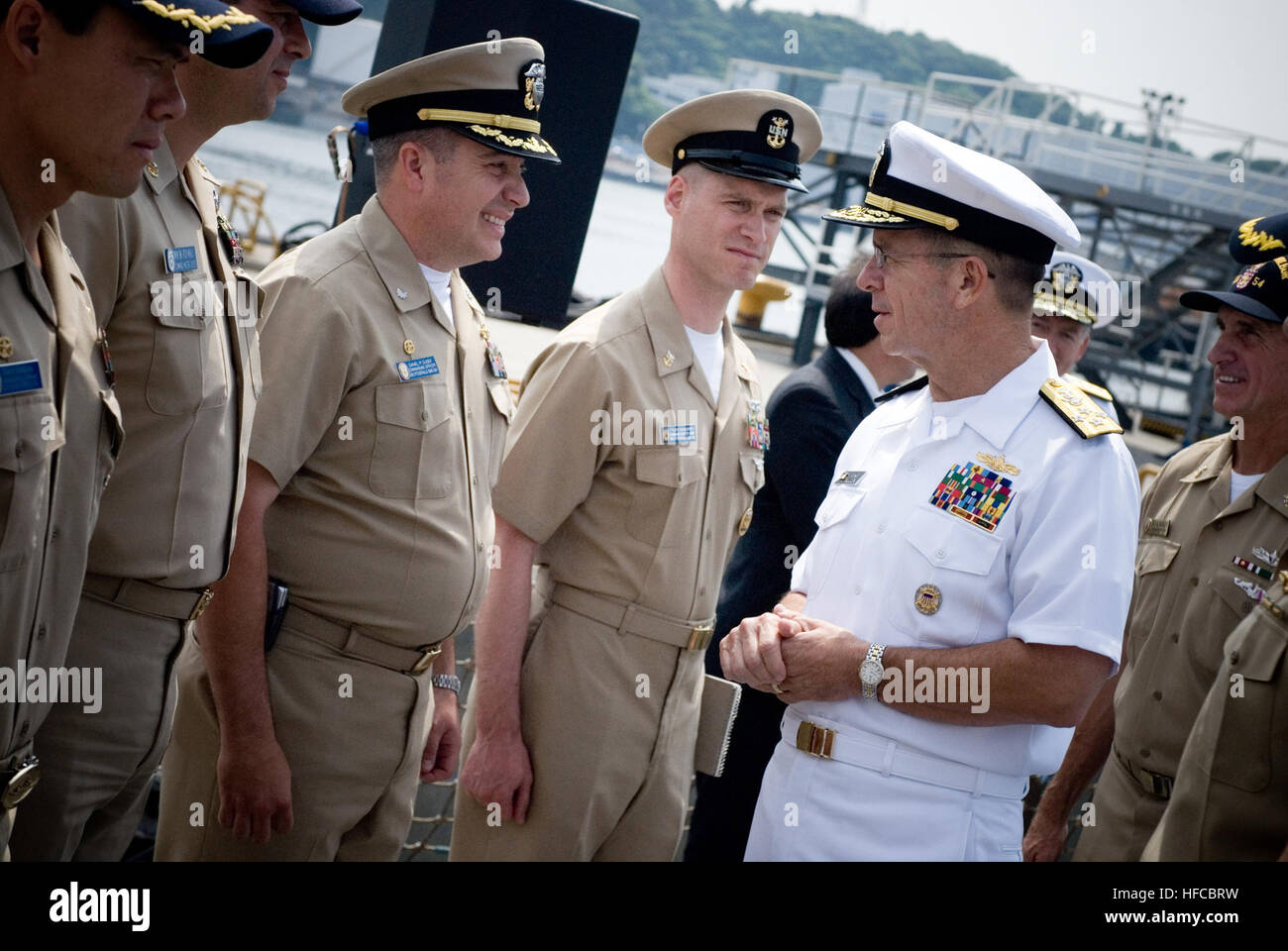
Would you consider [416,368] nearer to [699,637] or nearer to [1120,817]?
[699,637]

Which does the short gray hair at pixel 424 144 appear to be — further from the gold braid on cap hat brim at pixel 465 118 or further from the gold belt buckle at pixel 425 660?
the gold belt buckle at pixel 425 660

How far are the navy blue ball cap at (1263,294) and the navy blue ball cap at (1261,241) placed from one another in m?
0.02

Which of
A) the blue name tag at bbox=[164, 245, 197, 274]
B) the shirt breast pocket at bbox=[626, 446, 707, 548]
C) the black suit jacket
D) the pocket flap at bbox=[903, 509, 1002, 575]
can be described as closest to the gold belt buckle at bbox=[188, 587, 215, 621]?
the blue name tag at bbox=[164, 245, 197, 274]

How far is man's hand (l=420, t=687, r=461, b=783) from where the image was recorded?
99.8 inches

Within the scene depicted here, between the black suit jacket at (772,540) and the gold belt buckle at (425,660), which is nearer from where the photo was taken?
the gold belt buckle at (425,660)

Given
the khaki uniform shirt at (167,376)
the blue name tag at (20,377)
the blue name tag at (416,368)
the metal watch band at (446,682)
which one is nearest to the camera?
the blue name tag at (20,377)

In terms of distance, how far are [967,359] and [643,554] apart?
771mm

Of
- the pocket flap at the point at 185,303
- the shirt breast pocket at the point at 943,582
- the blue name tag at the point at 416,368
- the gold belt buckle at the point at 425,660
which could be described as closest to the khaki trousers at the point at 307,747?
the gold belt buckle at the point at 425,660

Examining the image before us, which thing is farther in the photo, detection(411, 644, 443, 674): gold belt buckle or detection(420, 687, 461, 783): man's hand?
detection(420, 687, 461, 783): man's hand

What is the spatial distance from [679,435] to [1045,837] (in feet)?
4.64

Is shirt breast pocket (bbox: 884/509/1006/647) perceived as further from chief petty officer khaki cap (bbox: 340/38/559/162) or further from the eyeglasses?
chief petty officer khaki cap (bbox: 340/38/559/162)

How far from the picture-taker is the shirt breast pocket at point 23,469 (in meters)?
1.29

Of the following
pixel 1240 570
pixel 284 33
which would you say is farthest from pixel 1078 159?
pixel 284 33

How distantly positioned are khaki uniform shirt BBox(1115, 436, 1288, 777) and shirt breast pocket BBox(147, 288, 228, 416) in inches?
83.0
